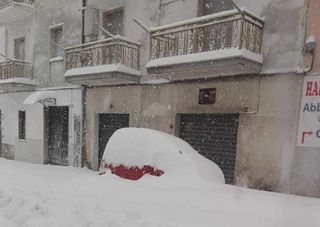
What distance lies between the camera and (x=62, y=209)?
4.20 m

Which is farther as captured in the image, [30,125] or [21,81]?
[30,125]

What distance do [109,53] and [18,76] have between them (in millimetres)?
6768

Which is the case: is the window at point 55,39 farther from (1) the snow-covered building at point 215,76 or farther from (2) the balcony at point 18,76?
(1) the snow-covered building at point 215,76

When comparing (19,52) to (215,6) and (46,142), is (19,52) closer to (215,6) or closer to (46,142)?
(46,142)

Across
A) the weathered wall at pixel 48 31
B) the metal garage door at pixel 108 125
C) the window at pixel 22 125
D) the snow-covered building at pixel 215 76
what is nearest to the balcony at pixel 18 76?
the weathered wall at pixel 48 31

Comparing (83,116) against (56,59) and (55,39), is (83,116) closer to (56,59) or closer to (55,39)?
(56,59)

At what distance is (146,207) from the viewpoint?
4043 millimetres

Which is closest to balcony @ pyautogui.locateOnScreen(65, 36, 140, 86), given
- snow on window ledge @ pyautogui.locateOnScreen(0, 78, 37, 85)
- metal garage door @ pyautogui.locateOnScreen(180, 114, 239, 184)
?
metal garage door @ pyautogui.locateOnScreen(180, 114, 239, 184)

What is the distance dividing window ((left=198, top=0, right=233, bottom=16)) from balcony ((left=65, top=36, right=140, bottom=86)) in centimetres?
261

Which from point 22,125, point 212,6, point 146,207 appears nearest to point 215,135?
point 212,6

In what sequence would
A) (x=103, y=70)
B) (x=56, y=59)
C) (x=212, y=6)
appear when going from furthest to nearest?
(x=56, y=59) → (x=103, y=70) → (x=212, y=6)

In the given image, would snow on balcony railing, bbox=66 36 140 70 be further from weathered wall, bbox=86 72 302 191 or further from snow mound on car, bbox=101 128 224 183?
snow mound on car, bbox=101 128 224 183

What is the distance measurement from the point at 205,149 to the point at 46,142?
28.0 ft

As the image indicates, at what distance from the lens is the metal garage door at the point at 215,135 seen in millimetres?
8789
